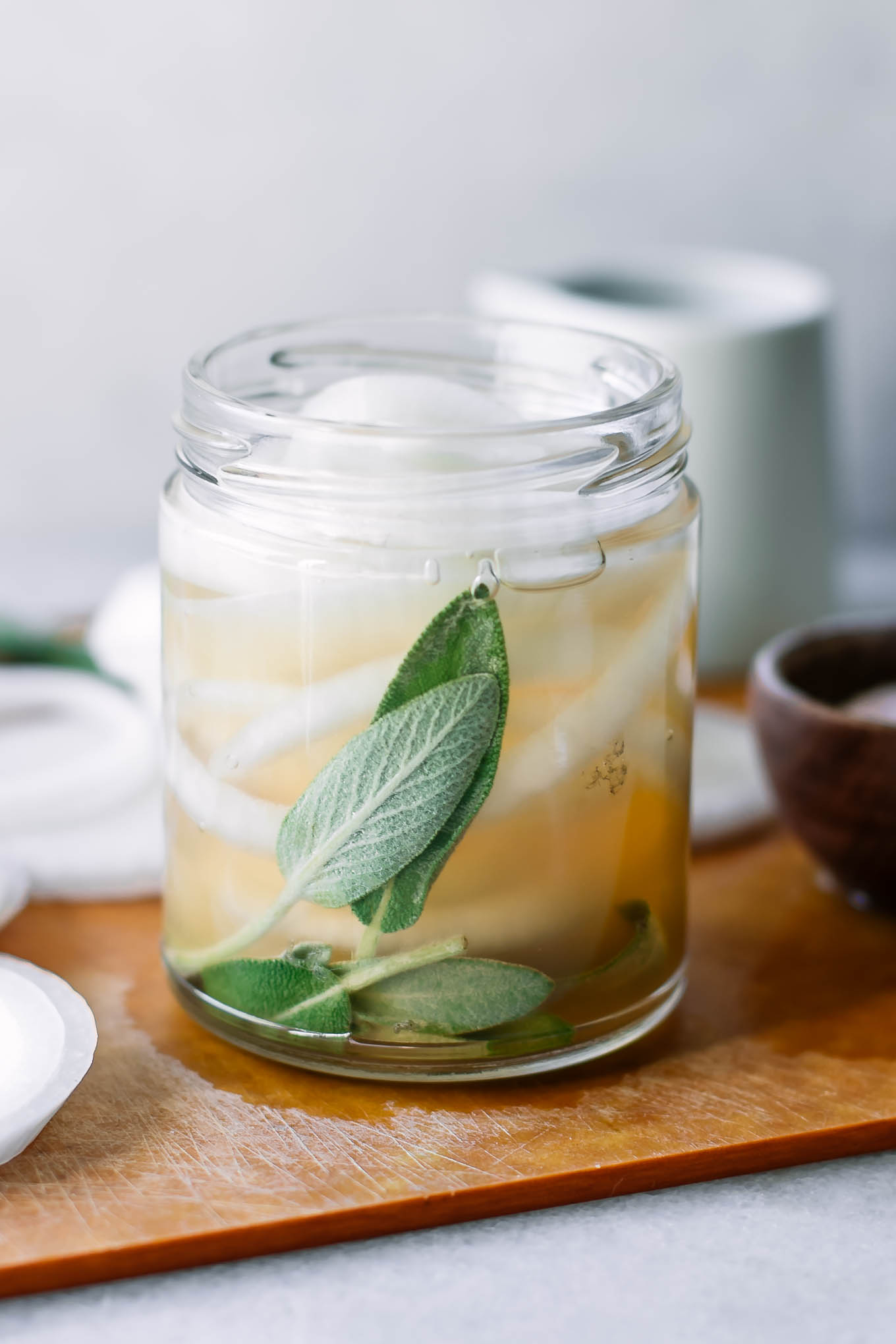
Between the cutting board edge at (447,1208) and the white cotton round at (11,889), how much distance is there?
187 millimetres

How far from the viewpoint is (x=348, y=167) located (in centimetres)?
97

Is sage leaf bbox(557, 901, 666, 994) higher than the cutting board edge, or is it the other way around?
sage leaf bbox(557, 901, 666, 994)

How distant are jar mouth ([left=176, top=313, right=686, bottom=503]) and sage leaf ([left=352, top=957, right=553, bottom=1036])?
137 mm

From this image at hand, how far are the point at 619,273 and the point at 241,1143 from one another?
616 millimetres

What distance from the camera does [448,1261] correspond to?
0.38 m

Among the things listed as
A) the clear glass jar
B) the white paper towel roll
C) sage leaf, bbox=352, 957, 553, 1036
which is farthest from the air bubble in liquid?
the white paper towel roll

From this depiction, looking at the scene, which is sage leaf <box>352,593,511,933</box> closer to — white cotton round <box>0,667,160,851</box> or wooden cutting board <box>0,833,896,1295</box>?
wooden cutting board <box>0,833,896,1295</box>

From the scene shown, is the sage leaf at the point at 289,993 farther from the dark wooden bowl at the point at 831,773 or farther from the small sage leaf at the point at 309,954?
the dark wooden bowl at the point at 831,773

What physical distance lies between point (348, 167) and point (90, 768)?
50 centimetres

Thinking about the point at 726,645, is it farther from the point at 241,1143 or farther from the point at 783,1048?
the point at 241,1143

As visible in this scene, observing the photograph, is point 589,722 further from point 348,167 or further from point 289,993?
point 348,167

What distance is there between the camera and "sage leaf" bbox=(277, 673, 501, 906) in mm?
398

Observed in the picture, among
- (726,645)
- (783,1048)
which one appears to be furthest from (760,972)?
(726,645)

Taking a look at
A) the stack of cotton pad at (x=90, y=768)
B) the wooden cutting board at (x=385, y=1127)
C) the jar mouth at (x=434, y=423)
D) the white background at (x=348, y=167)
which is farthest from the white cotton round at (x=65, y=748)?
the white background at (x=348, y=167)
